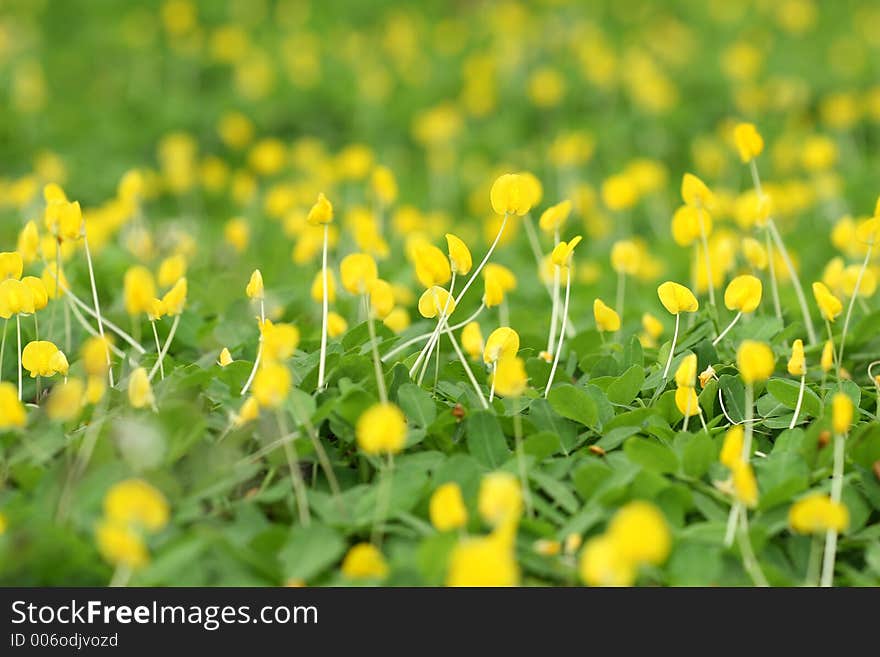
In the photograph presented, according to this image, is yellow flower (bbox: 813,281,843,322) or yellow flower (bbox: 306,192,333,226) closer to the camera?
yellow flower (bbox: 306,192,333,226)

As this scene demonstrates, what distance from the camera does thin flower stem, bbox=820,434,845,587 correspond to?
1.49 metres

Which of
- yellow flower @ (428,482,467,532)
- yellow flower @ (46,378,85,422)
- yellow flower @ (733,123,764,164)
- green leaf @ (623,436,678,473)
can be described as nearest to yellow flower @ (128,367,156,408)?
yellow flower @ (46,378,85,422)

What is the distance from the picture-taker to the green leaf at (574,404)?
181 cm

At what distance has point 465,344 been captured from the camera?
197cm

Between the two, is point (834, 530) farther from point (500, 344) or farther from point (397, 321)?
point (397, 321)

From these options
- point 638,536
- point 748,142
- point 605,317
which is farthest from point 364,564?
point 748,142

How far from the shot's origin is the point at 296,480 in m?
1.50

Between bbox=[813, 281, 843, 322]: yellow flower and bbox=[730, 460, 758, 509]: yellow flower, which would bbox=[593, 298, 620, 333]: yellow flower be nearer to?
bbox=[813, 281, 843, 322]: yellow flower

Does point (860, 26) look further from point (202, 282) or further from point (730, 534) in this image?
point (730, 534)

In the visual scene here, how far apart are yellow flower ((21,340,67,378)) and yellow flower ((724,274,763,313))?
116cm

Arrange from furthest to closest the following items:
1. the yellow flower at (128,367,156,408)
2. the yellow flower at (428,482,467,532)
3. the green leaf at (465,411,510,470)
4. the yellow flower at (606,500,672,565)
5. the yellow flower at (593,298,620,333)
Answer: the yellow flower at (593,298,620,333) → the green leaf at (465,411,510,470) → the yellow flower at (128,367,156,408) → the yellow flower at (428,482,467,532) → the yellow flower at (606,500,672,565)

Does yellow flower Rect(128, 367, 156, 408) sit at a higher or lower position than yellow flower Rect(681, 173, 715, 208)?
lower
